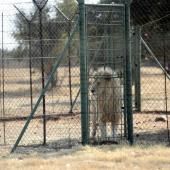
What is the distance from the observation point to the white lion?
11.6 metres

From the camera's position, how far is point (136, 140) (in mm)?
11977

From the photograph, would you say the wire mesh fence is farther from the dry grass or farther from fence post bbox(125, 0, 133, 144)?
the dry grass

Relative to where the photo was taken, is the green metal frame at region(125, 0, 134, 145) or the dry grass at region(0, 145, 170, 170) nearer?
the dry grass at region(0, 145, 170, 170)

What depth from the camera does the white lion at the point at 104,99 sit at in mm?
11602

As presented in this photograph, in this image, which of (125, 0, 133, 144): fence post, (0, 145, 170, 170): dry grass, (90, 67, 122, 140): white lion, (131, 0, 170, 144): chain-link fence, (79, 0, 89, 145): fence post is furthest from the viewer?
(131, 0, 170, 144): chain-link fence

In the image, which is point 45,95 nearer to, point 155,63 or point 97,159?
point 155,63

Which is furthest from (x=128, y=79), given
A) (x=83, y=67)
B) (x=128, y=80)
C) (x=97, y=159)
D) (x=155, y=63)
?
(x=155, y=63)

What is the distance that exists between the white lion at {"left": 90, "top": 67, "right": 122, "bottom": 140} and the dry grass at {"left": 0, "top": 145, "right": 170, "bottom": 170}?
116 cm

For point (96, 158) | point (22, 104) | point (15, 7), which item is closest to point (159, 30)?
point (22, 104)

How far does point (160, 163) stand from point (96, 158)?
3.52 ft

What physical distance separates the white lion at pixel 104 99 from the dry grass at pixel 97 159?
116 centimetres

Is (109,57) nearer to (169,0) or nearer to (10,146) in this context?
(10,146)

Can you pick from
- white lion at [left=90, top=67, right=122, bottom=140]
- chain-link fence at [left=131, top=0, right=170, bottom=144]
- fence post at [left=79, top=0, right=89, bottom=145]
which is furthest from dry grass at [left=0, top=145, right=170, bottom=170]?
chain-link fence at [left=131, top=0, right=170, bottom=144]

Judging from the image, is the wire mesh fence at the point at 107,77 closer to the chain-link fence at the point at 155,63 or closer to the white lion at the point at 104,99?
the white lion at the point at 104,99
